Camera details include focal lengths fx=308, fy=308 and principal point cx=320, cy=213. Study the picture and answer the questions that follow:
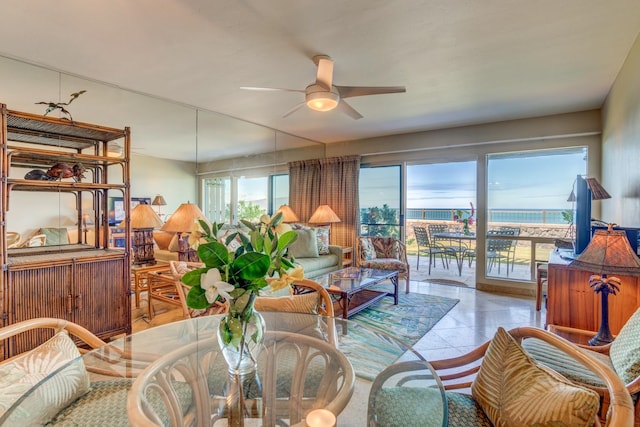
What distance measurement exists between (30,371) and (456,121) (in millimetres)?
5070

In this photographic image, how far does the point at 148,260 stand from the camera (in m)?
3.38

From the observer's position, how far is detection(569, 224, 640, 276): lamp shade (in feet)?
5.43

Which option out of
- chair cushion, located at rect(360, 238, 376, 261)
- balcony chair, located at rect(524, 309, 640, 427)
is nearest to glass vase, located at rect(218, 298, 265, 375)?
balcony chair, located at rect(524, 309, 640, 427)

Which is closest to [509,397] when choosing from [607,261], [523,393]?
[523,393]

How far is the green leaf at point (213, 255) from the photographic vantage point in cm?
110

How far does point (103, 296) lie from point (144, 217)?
976 mm

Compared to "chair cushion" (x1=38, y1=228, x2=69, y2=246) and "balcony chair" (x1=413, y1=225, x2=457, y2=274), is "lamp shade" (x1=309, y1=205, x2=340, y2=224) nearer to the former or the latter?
"balcony chair" (x1=413, y1=225, x2=457, y2=274)

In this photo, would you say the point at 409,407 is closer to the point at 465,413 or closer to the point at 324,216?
the point at 465,413

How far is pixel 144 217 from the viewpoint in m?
3.32

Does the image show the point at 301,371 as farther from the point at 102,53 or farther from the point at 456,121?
the point at 456,121

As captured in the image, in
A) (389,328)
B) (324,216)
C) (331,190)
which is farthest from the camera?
(331,190)

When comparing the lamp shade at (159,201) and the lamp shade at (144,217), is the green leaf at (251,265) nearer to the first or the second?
the lamp shade at (144,217)

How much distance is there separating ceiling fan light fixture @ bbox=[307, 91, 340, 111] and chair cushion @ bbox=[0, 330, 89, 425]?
2265 millimetres

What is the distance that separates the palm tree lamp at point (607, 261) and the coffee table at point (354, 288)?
1.98 metres
